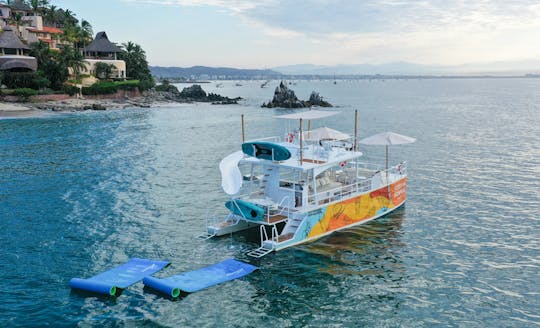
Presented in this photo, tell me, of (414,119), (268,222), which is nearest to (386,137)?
(268,222)

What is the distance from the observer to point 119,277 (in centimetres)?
1731

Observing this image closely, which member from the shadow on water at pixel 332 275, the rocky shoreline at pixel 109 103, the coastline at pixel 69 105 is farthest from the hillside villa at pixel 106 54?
the shadow on water at pixel 332 275

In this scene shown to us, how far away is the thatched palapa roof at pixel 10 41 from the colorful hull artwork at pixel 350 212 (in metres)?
82.7

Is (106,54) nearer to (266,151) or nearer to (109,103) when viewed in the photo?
(109,103)

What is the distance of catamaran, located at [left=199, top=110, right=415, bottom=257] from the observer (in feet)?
68.9

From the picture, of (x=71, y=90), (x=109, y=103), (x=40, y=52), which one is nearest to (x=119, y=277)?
(x=109, y=103)

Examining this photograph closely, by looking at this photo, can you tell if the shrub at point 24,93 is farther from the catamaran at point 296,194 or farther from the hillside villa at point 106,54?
the catamaran at point 296,194

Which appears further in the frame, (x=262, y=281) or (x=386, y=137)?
(x=386, y=137)

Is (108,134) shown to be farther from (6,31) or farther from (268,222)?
(6,31)

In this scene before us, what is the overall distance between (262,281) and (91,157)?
97.0ft

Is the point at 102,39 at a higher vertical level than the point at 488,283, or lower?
higher

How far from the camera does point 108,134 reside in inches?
2228

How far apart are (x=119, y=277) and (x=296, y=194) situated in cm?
874

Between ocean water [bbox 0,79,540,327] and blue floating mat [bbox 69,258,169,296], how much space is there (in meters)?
0.41
